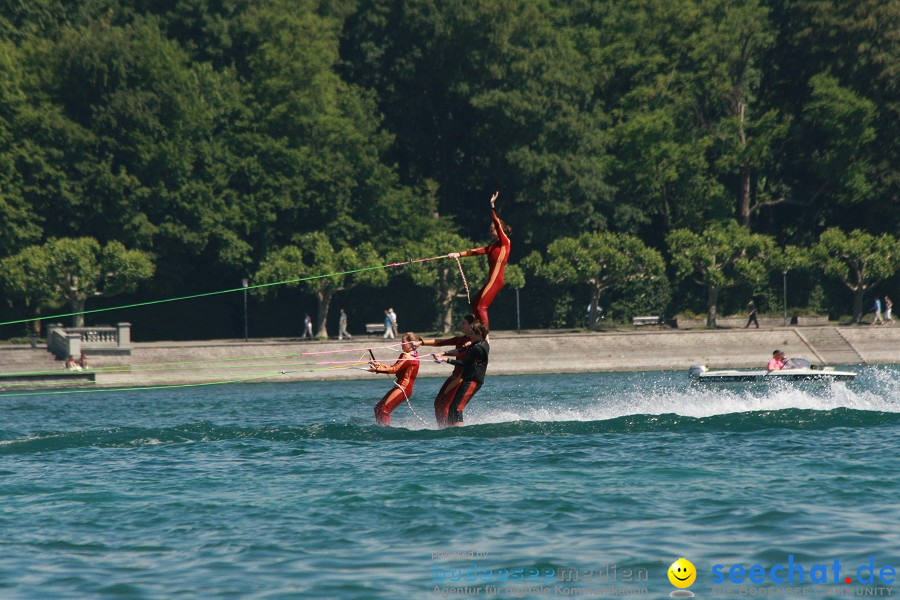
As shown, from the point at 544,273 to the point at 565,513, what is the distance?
40.6 metres

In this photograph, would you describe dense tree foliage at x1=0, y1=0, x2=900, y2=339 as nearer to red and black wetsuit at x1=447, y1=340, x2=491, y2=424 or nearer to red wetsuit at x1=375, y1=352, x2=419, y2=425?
red wetsuit at x1=375, y1=352, x2=419, y2=425

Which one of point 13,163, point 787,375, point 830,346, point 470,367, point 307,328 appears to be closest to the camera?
point 470,367

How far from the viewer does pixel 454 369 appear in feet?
69.6

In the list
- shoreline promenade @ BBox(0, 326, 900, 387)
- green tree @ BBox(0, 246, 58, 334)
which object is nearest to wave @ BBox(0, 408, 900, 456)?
shoreline promenade @ BBox(0, 326, 900, 387)

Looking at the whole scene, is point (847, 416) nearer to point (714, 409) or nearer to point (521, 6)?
point (714, 409)

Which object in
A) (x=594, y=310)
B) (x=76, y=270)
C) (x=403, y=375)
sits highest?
(x=76, y=270)

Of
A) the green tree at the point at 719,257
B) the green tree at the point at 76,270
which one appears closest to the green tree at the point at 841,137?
the green tree at the point at 719,257

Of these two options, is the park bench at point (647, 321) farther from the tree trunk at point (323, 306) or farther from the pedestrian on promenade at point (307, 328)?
the pedestrian on promenade at point (307, 328)

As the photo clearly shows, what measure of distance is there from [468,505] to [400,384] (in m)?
7.66

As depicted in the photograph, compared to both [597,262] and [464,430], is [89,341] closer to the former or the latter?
[597,262]

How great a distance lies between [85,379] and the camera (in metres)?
42.1

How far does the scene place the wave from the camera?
21047 millimetres

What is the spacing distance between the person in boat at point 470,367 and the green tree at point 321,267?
30.9 meters

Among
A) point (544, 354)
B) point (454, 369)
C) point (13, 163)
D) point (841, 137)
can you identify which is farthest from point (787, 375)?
point (13, 163)
